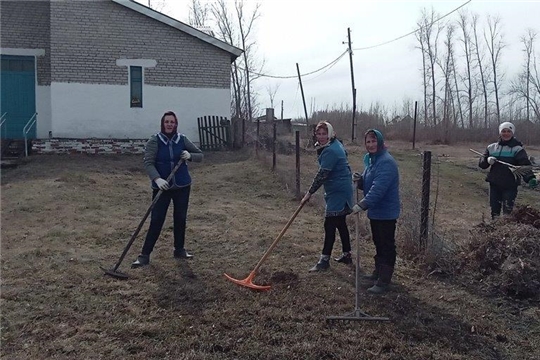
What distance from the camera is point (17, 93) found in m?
18.0

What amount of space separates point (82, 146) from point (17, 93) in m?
3.12

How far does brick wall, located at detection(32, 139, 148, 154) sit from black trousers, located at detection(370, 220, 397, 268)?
13.6 metres

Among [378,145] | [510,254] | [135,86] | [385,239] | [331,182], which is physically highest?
[135,86]

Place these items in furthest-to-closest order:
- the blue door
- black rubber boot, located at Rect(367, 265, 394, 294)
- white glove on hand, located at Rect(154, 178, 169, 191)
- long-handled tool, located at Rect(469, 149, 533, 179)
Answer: the blue door → long-handled tool, located at Rect(469, 149, 533, 179) → white glove on hand, located at Rect(154, 178, 169, 191) → black rubber boot, located at Rect(367, 265, 394, 294)

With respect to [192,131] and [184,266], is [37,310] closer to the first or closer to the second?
[184,266]

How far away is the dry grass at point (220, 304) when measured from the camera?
4094 mm

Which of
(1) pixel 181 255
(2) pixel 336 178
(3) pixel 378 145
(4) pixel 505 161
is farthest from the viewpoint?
(4) pixel 505 161

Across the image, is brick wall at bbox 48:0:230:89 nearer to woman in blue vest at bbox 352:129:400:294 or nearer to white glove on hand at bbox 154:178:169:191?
white glove on hand at bbox 154:178:169:191

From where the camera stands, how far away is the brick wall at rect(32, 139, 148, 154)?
1689 cm

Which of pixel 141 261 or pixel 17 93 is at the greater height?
Result: pixel 17 93

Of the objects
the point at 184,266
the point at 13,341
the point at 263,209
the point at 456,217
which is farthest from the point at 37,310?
the point at 456,217

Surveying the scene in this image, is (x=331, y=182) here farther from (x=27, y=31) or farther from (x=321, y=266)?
(x=27, y=31)

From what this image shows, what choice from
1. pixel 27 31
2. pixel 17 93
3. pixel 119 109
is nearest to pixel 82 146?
pixel 119 109

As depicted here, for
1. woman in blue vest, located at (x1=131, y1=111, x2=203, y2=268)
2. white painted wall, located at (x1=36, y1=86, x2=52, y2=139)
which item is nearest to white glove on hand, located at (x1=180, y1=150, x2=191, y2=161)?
woman in blue vest, located at (x1=131, y1=111, x2=203, y2=268)
